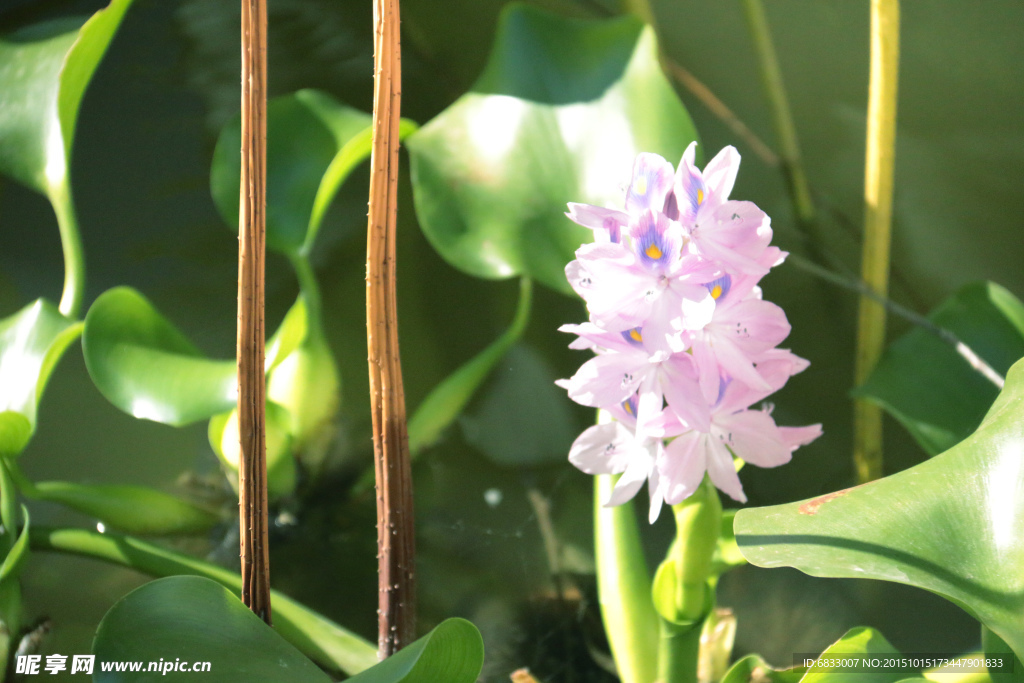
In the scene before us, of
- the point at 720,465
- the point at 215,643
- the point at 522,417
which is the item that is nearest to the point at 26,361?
the point at 215,643

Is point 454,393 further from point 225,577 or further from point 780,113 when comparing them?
point 780,113

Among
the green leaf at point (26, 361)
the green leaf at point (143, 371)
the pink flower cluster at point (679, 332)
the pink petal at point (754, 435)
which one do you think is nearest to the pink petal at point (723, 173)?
the pink flower cluster at point (679, 332)

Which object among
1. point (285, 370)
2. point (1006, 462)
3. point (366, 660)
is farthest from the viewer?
point (285, 370)

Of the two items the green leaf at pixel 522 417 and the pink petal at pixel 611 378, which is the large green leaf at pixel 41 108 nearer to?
the green leaf at pixel 522 417

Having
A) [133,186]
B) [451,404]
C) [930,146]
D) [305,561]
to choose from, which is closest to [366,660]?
[305,561]

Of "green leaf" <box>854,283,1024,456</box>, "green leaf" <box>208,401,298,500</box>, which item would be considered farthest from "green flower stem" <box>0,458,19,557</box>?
"green leaf" <box>854,283,1024,456</box>

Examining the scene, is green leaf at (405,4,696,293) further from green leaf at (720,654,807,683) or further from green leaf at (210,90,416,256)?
green leaf at (720,654,807,683)

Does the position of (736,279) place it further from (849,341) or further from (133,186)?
(133,186)
